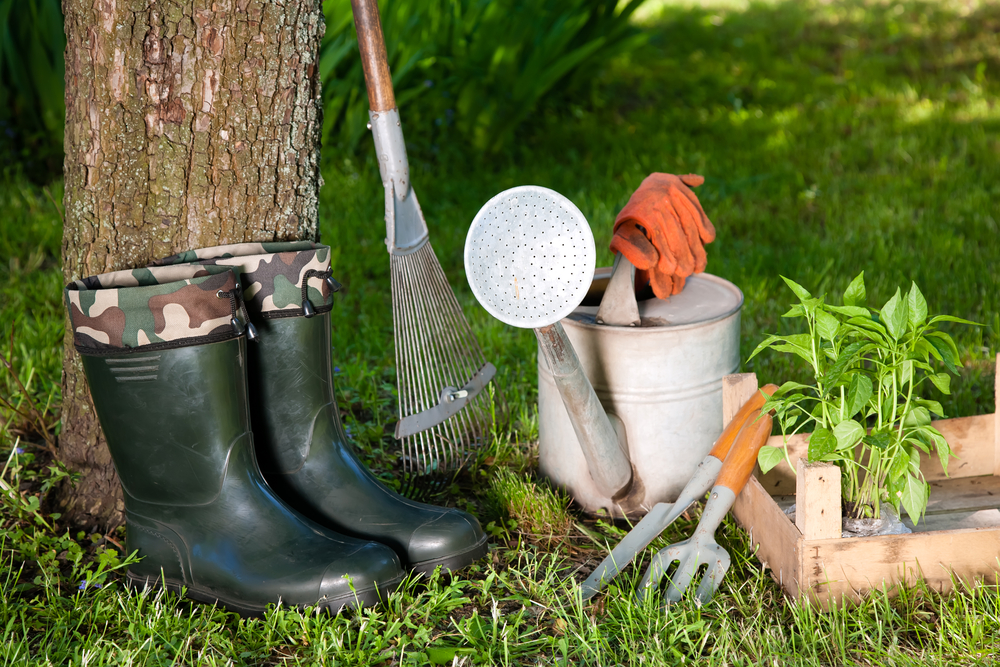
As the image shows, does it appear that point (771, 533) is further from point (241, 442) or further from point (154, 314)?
point (154, 314)

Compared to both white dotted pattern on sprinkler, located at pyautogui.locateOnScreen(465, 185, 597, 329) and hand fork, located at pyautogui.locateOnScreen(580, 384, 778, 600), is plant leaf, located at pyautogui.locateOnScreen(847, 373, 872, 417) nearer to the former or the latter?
hand fork, located at pyautogui.locateOnScreen(580, 384, 778, 600)

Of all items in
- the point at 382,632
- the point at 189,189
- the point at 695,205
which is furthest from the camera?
the point at 695,205

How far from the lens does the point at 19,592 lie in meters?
1.57

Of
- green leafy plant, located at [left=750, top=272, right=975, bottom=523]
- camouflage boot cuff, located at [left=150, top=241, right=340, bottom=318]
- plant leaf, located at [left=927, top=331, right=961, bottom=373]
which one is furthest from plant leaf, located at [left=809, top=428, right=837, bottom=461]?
camouflage boot cuff, located at [left=150, top=241, right=340, bottom=318]

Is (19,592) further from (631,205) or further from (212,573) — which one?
(631,205)

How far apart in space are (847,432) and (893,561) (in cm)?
23

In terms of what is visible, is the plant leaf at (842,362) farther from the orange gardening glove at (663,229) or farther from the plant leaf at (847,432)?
the orange gardening glove at (663,229)

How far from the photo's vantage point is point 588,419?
165 centimetres

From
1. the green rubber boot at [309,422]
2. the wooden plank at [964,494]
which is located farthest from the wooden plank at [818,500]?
the green rubber boot at [309,422]

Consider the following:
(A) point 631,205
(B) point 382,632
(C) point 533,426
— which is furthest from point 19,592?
(A) point 631,205

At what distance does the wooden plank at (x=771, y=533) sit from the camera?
147cm

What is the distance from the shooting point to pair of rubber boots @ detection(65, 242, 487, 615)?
1.43 m

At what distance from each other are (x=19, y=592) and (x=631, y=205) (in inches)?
51.3

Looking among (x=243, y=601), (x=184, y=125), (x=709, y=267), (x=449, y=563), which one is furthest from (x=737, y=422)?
(x=709, y=267)
